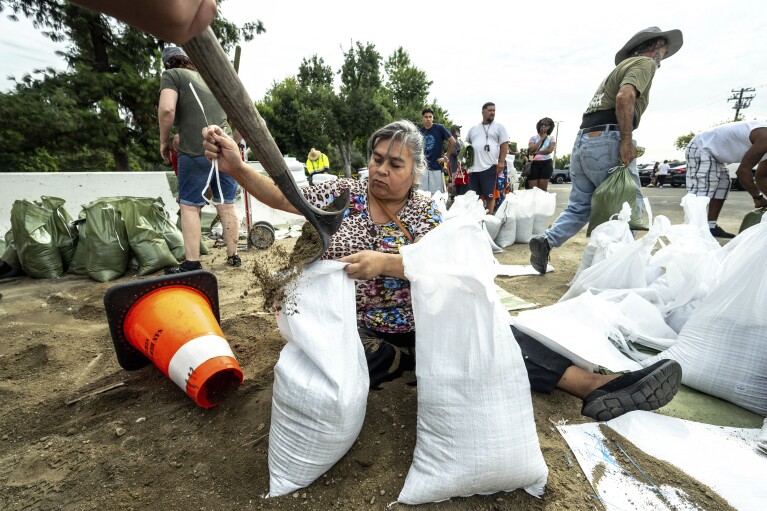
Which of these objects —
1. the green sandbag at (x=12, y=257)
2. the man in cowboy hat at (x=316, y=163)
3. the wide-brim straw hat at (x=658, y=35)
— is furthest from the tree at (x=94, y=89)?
the wide-brim straw hat at (x=658, y=35)

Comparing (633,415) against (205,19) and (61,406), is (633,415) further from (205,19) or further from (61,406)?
(61,406)

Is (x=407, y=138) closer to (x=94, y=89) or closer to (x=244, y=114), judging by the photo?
(x=244, y=114)

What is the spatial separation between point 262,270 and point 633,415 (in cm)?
146

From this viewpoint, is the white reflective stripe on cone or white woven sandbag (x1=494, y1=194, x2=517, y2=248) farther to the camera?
white woven sandbag (x1=494, y1=194, x2=517, y2=248)

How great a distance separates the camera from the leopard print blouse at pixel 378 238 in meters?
1.40

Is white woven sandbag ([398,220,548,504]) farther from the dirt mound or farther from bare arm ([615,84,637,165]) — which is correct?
bare arm ([615,84,637,165])

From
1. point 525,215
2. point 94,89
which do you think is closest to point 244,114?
point 525,215

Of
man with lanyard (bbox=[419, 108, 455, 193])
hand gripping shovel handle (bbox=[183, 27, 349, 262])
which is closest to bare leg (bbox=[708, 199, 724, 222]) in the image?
man with lanyard (bbox=[419, 108, 455, 193])

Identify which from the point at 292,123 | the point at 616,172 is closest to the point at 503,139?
the point at 616,172

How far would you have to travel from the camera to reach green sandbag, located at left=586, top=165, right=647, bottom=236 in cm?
261

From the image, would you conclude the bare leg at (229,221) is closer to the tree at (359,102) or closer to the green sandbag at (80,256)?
the green sandbag at (80,256)

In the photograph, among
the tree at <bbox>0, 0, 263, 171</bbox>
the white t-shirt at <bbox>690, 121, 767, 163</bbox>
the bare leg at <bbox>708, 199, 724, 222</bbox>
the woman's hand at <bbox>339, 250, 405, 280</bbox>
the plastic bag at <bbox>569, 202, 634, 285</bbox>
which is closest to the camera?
the woman's hand at <bbox>339, 250, 405, 280</bbox>

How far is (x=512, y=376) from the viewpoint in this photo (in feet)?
3.43

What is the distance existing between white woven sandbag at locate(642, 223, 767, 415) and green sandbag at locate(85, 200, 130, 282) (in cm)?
390
